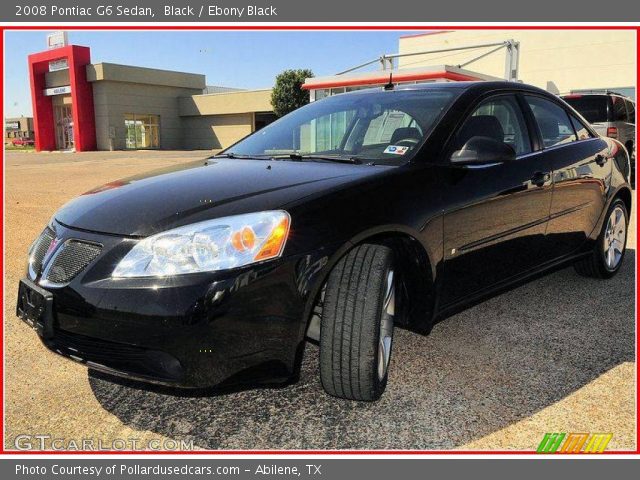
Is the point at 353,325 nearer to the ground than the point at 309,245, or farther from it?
nearer to the ground

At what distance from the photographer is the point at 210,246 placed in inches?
84.5

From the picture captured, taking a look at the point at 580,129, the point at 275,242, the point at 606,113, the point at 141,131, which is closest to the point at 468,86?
the point at 580,129

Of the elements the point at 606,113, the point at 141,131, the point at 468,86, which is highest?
the point at 141,131

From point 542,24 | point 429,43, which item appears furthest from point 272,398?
point 429,43

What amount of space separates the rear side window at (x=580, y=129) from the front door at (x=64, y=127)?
41.1 m

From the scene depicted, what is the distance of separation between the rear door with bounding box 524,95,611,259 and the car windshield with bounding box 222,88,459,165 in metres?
0.95

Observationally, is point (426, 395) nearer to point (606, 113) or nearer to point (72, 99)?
point (606, 113)

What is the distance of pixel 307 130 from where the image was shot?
3703 mm

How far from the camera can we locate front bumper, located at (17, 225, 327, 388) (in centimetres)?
207

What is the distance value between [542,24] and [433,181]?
1.78 meters

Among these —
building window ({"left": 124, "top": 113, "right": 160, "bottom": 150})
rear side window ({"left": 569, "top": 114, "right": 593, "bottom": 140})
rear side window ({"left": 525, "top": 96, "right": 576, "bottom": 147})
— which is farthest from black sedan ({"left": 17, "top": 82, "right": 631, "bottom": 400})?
building window ({"left": 124, "top": 113, "right": 160, "bottom": 150})

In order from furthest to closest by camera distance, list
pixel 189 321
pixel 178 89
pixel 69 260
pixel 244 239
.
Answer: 1. pixel 178 89
2. pixel 69 260
3. pixel 244 239
4. pixel 189 321

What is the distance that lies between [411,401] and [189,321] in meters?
1.20

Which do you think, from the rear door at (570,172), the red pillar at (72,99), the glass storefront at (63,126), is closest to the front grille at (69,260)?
the rear door at (570,172)
